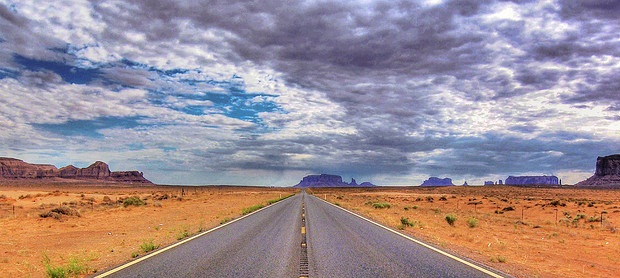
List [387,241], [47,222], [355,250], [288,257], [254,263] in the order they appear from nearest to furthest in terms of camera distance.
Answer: [254,263], [288,257], [355,250], [387,241], [47,222]

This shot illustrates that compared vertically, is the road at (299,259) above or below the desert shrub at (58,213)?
above

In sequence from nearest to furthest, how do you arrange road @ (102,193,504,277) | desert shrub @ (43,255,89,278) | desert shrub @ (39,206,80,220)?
road @ (102,193,504,277) → desert shrub @ (43,255,89,278) → desert shrub @ (39,206,80,220)

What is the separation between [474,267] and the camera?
9023 mm

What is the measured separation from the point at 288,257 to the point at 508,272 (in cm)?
469

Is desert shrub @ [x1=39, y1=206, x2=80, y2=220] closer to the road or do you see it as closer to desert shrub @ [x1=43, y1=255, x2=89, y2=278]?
the road

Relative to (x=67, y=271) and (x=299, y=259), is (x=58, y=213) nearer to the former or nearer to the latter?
(x=67, y=271)

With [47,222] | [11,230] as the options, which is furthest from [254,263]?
[47,222]


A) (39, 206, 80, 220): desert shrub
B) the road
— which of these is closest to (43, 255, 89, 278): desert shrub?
the road

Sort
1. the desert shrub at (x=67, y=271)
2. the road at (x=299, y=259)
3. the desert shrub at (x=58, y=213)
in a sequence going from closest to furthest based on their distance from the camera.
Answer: the road at (x=299, y=259) < the desert shrub at (x=67, y=271) < the desert shrub at (x=58, y=213)

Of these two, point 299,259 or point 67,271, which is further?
point 299,259

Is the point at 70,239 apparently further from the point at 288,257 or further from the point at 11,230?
the point at 288,257

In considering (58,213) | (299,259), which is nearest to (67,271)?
(299,259)

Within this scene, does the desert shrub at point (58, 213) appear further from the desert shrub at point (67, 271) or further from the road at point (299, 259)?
the desert shrub at point (67, 271)

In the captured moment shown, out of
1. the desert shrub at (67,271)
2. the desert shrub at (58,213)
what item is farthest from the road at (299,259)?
the desert shrub at (58,213)
